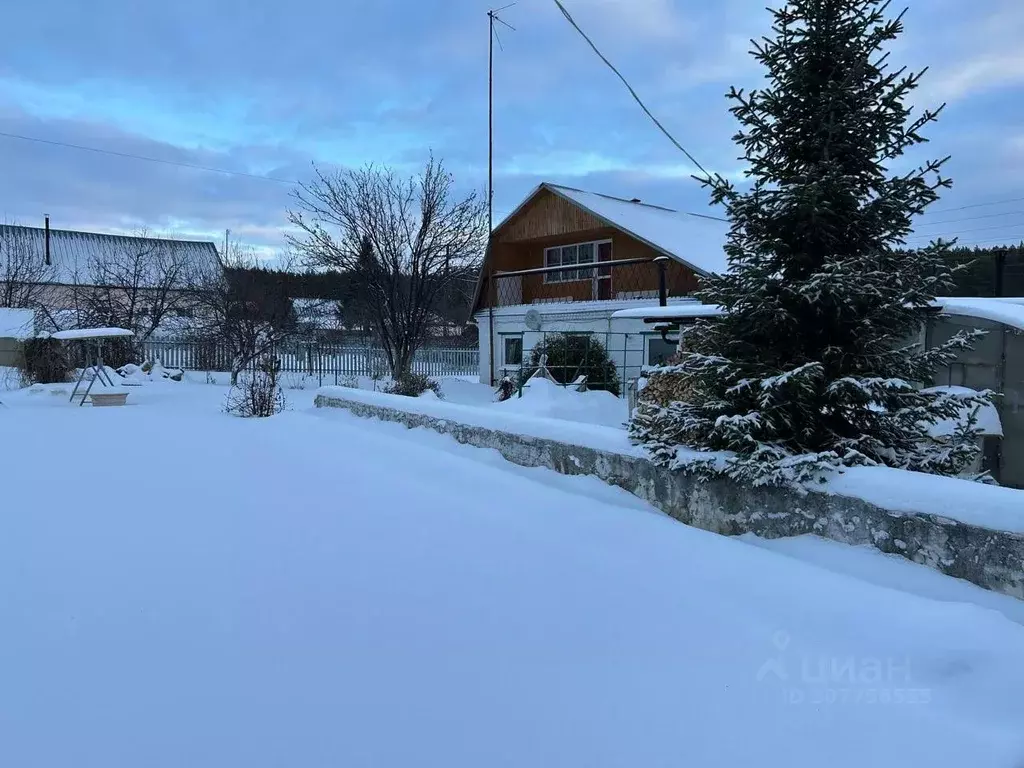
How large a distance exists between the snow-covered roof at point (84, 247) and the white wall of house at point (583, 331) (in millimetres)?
17502

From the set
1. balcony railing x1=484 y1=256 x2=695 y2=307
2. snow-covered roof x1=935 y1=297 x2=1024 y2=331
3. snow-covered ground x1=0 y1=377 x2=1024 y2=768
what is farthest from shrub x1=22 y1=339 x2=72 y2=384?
snow-covered roof x1=935 y1=297 x2=1024 y2=331

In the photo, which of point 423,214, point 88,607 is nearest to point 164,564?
point 88,607

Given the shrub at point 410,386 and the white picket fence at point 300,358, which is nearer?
the shrub at point 410,386

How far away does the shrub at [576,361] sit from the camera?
15211mm

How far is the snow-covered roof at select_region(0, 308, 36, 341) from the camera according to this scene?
59.3 ft

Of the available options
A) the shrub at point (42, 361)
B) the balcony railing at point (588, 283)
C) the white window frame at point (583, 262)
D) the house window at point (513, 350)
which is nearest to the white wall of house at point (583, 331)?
the house window at point (513, 350)

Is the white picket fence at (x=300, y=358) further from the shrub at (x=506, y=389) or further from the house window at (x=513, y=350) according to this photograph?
the shrub at (x=506, y=389)

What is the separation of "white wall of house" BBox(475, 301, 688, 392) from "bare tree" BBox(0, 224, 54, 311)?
1436 cm

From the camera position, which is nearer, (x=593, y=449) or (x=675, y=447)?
(x=675, y=447)

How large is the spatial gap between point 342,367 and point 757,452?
18644mm

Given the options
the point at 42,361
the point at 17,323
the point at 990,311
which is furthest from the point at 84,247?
the point at 990,311

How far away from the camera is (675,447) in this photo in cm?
440

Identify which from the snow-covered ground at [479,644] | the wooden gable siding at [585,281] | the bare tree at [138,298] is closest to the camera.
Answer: the snow-covered ground at [479,644]

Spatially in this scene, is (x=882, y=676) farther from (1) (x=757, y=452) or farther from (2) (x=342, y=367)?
(2) (x=342, y=367)
